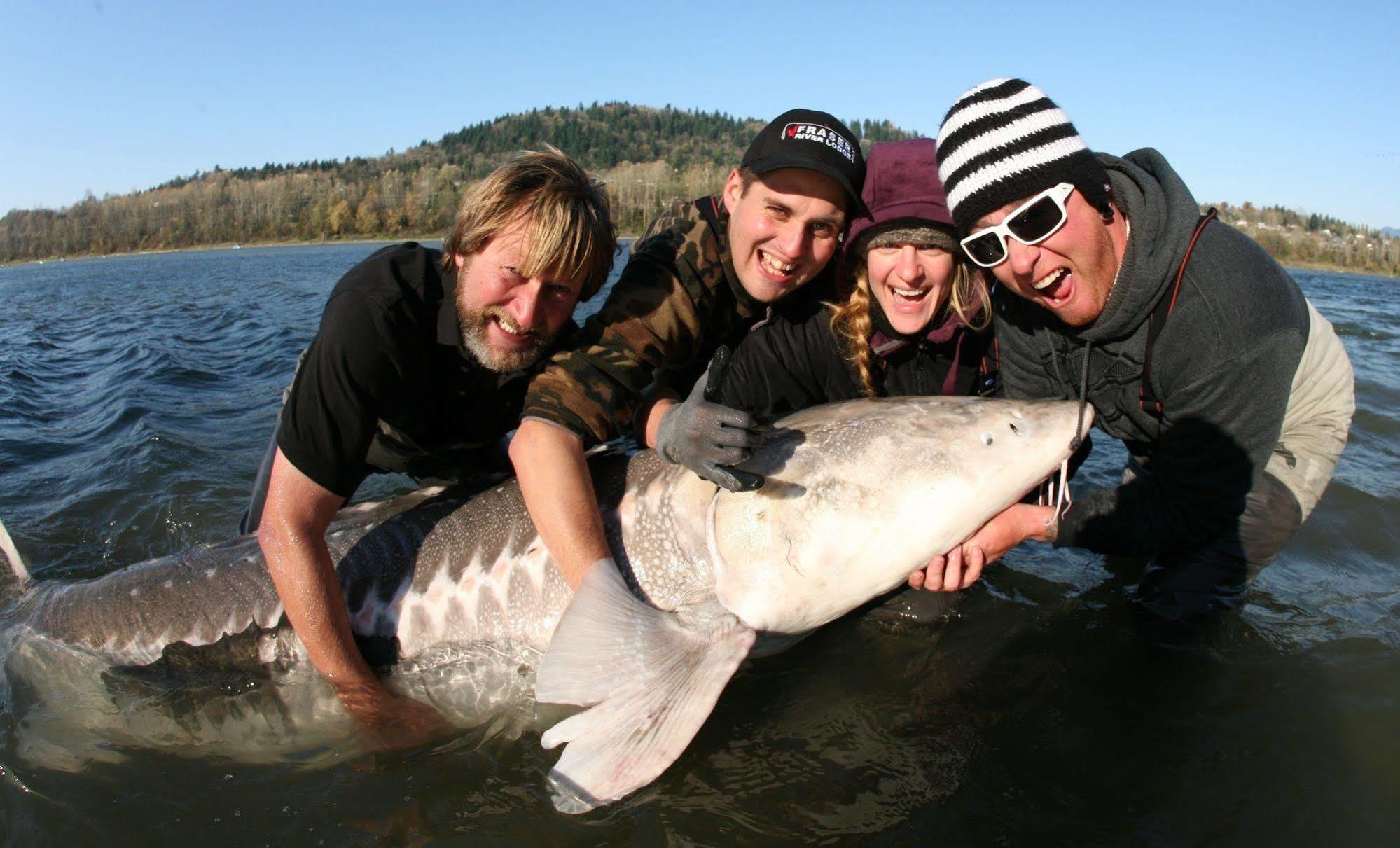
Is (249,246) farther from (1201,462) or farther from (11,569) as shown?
(1201,462)

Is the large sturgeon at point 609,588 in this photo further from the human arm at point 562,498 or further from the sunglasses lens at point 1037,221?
the sunglasses lens at point 1037,221

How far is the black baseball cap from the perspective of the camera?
3.04 metres

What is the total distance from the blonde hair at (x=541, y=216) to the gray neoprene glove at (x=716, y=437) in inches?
32.3

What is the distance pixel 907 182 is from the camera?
121 inches

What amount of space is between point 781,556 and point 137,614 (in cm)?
269

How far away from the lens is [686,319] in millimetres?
3316

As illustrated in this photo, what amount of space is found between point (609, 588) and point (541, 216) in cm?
139

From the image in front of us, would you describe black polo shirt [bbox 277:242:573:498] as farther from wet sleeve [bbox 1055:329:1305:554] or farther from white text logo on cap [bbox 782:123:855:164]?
wet sleeve [bbox 1055:329:1305:554]

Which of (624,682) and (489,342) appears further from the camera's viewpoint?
(489,342)

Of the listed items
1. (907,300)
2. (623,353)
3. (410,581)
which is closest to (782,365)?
(907,300)

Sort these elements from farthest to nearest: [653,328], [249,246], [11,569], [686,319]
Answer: [249,246]
[11,569]
[686,319]
[653,328]

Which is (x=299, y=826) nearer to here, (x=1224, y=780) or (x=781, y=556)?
(x=781, y=556)

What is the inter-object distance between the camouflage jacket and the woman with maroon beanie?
0.75ft

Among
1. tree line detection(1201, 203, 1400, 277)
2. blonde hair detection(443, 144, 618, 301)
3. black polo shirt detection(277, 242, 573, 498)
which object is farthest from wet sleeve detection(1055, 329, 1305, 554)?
tree line detection(1201, 203, 1400, 277)
